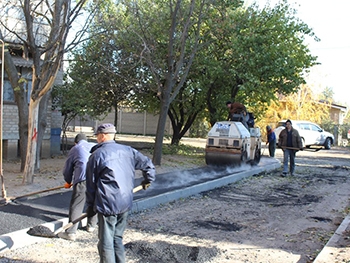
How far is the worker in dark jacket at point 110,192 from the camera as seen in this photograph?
428 cm

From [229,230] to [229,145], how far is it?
24.1 ft

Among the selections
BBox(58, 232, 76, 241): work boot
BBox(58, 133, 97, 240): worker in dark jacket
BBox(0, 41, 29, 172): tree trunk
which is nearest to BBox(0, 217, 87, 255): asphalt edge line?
BBox(58, 232, 76, 241): work boot

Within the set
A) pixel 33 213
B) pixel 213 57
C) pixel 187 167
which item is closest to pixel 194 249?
pixel 33 213

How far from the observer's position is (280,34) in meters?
16.7

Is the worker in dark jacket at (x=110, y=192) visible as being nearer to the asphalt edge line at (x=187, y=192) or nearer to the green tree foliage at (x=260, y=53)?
the asphalt edge line at (x=187, y=192)

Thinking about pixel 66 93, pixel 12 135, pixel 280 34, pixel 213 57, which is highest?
pixel 280 34

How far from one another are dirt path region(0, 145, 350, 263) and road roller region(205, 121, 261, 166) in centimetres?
271

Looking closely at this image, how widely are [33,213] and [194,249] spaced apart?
122 inches

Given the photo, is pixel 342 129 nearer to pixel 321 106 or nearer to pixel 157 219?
pixel 321 106

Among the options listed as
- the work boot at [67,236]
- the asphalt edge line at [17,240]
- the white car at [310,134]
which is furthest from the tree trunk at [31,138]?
the white car at [310,134]

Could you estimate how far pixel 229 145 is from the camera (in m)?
14.1

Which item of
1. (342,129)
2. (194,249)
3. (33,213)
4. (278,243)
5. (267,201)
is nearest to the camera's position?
(194,249)

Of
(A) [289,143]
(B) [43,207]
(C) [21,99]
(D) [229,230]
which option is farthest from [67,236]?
(A) [289,143]

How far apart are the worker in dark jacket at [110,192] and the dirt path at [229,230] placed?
100cm
